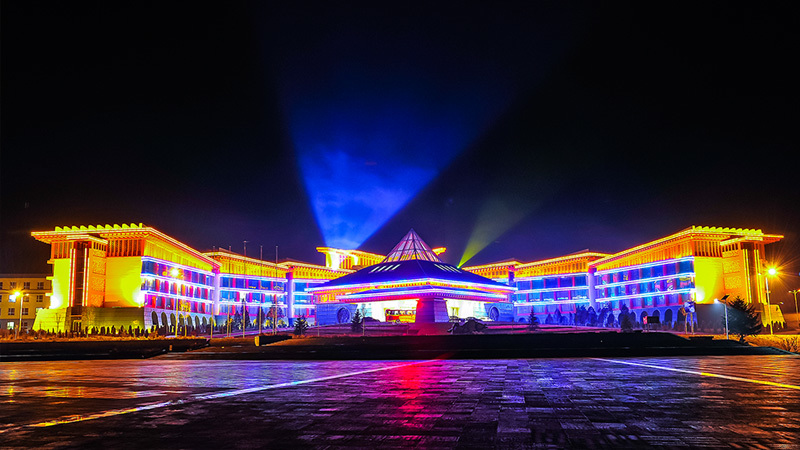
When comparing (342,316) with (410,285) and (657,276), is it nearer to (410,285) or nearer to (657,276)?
(410,285)

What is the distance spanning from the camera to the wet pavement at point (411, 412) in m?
7.71

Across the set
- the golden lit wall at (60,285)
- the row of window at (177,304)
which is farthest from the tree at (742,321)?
the golden lit wall at (60,285)

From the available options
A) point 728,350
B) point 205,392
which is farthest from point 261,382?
point 728,350

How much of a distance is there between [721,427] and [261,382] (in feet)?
37.2

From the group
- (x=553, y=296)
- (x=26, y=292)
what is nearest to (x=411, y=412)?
(x=553, y=296)

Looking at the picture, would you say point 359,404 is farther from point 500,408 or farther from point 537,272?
point 537,272

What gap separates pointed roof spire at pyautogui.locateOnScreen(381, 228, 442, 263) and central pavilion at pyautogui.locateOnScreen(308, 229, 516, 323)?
0.60ft

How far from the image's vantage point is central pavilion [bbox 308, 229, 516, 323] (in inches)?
3150

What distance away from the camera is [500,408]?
34.5 feet

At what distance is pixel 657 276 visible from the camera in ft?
267

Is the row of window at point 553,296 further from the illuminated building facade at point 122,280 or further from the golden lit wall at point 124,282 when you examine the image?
the golden lit wall at point 124,282

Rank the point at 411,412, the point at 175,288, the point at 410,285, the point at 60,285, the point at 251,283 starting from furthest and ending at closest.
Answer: the point at 251,283 → the point at 410,285 → the point at 175,288 → the point at 60,285 → the point at 411,412

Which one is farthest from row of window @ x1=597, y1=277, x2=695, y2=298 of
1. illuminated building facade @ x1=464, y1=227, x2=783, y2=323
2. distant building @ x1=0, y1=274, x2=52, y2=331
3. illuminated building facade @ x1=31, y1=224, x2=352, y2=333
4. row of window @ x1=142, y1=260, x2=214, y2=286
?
distant building @ x1=0, y1=274, x2=52, y2=331

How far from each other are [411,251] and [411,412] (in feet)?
291
